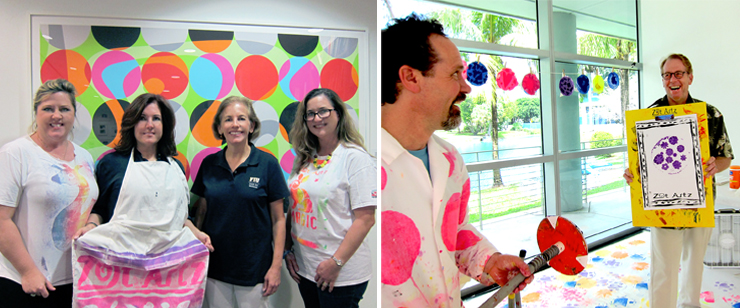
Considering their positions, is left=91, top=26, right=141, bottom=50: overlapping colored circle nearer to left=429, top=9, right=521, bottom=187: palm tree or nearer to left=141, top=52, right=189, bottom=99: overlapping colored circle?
left=141, top=52, right=189, bottom=99: overlapping colored circle

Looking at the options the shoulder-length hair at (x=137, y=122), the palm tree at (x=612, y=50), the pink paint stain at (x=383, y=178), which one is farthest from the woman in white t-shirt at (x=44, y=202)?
the palm tree at (x=612, y=50)

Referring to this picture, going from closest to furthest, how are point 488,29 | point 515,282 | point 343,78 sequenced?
point 515,282
point 488,29
point 343,78

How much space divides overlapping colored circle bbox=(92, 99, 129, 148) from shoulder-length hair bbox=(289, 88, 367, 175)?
50cm

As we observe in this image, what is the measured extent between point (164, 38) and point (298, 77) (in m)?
0.42

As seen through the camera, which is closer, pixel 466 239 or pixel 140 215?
pixel 466 239

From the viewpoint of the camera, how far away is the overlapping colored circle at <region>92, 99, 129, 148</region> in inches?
38.0

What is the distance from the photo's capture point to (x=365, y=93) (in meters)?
1.14

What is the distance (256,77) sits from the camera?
42.4 inches

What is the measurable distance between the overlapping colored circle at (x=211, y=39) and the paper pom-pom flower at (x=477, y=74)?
761 millimetres

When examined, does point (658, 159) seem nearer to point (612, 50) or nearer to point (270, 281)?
point (612, 50)

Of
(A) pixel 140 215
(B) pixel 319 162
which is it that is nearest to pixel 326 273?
(B) pixel 319 162

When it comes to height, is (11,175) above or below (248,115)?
below

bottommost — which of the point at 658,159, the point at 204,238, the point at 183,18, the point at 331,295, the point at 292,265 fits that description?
the point at 331,295

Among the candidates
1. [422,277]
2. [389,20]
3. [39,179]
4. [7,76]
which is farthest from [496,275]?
[7,76]
